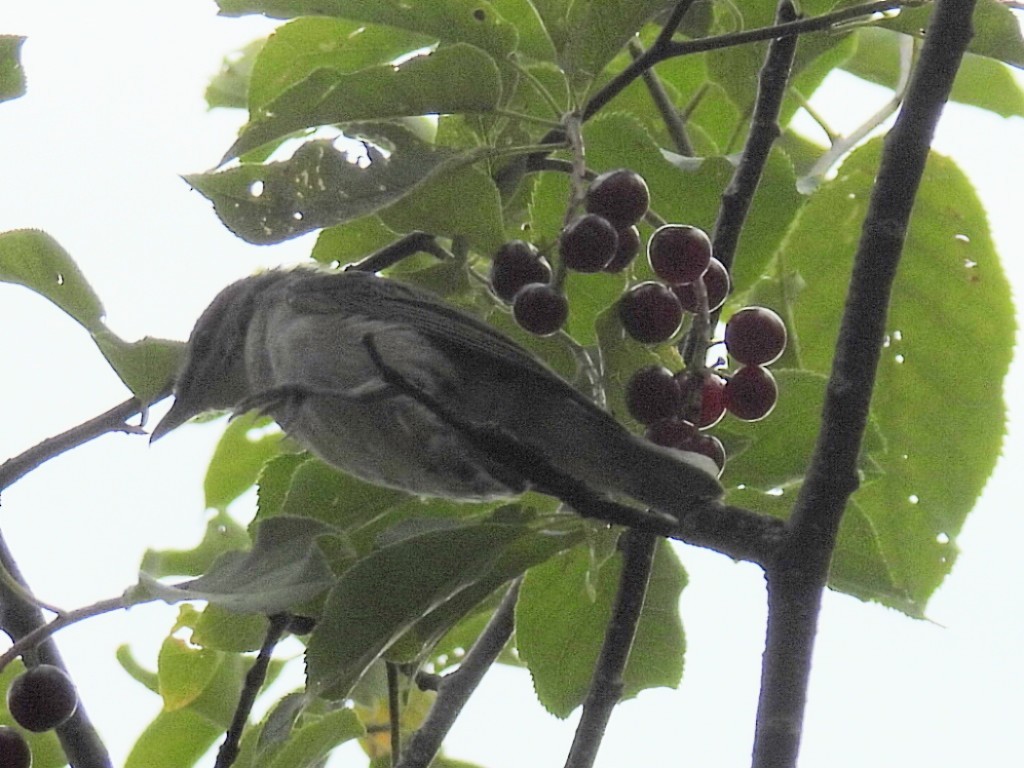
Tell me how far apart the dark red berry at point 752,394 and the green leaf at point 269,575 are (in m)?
0.70

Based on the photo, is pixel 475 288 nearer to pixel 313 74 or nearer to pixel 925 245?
pixel 313 74

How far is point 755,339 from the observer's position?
2.31 metres

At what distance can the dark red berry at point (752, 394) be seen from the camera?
7.48ft

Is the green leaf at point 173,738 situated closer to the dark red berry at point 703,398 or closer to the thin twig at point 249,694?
the thin twig at point 249,694

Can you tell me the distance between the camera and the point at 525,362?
8.52 feet

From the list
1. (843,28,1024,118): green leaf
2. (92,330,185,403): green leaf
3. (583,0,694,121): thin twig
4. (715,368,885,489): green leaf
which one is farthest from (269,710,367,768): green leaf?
(843,28,1024,118): green leaf

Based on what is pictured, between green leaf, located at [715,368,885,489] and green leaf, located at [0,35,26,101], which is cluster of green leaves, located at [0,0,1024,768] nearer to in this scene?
green leaf, located at [715,368,885,489]

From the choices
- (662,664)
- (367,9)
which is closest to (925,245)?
(662,664)

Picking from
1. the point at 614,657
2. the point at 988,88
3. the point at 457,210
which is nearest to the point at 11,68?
the point at 457,210

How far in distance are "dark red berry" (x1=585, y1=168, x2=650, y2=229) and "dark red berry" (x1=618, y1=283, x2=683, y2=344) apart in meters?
0.12

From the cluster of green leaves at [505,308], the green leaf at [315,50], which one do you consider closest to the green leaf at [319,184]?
the cluster of green leaves at [505,308]

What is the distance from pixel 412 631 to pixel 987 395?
1.20 meters

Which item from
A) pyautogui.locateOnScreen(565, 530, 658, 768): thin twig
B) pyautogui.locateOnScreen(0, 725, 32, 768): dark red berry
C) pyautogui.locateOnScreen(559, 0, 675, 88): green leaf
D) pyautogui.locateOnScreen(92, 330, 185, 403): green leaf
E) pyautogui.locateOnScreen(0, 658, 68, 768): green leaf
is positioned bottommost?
pyautogui.locateOnScreen(0, 658, 68, 768): green leaf

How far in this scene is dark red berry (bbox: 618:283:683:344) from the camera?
7.22 ft
